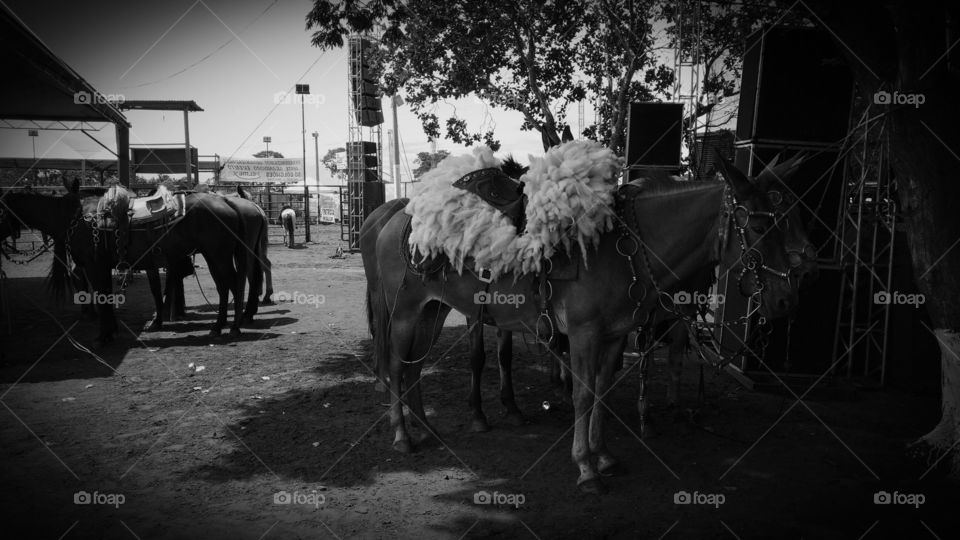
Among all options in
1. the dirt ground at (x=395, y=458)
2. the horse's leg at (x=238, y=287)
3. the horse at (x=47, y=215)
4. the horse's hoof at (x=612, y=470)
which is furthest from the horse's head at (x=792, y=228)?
the horse at (x=47, y=215)

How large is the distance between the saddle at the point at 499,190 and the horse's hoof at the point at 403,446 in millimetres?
2010

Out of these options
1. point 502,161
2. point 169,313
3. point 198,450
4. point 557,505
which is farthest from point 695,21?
point 169,313

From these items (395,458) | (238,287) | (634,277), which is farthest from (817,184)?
(238,287)

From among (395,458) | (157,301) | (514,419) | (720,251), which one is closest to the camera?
(720,251)

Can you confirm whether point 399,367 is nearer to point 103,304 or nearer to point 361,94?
point 103,304

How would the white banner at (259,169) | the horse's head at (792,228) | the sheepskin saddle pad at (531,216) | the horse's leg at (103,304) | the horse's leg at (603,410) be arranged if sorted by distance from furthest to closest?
the white banner at (259,169), the horse's leg at (103,304), the horse's leg at (603,410), the sheepskin saddle pad at (531,216), the horse's head at (792,228)

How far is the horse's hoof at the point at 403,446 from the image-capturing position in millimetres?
4285

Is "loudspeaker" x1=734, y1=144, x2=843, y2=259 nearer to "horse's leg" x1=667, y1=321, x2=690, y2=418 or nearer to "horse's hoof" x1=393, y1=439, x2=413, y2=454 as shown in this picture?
"horse's leg" x1=667, y1=321, x2=690, y2=418

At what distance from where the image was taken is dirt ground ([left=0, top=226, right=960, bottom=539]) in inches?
130

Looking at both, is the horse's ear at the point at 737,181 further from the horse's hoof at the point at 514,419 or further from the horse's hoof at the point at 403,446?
the horse's hoof at the point at 403,446

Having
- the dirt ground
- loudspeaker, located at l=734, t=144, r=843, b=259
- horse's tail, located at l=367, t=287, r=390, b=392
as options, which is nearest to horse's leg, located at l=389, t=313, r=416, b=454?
the dirt ground

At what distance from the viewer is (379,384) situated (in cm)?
544

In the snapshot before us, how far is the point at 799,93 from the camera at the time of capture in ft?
19.5

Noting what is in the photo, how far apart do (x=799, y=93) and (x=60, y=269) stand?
1034 cm
